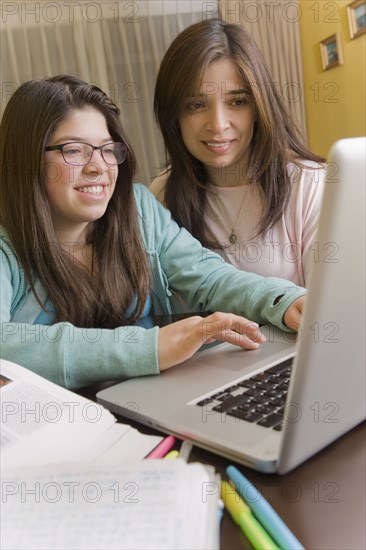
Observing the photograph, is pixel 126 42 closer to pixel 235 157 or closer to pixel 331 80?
pixel 331 80

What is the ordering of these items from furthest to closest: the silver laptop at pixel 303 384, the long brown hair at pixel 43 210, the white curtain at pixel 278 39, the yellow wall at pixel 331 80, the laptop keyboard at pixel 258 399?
the white curtain at pixel 278 39 < the yellow wall at pixel 331 80 < the long brown hair at pixel 43 210 < the laptop keyboard at pixel 258 399 < the silver laptop at pixel 303 384

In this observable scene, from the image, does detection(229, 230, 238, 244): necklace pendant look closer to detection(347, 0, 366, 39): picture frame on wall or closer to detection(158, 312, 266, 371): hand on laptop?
detection(158, 312, 266, 371): hand on laptop

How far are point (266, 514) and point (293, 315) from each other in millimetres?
483

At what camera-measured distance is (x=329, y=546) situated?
37cm

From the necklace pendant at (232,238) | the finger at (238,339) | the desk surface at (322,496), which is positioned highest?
the necklace pendant at (232,238)

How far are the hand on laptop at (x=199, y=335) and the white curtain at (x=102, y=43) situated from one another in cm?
299

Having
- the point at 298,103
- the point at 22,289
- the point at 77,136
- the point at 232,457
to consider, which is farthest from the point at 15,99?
the point at 298,103

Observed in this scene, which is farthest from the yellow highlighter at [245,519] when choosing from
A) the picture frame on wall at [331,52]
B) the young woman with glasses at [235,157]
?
the picture frame on wall at [331,52]

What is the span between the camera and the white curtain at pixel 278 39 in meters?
3.41

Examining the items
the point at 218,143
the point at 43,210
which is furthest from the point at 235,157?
the point at 43,210

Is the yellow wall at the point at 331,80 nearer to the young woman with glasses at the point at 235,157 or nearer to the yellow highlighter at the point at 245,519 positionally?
the young woman with glasses at the point at 235,157

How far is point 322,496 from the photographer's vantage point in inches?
16.7

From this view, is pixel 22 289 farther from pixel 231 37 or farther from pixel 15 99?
pixel 231 37

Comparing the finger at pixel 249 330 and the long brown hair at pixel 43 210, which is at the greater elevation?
the long brown hair at pixel 43 210
